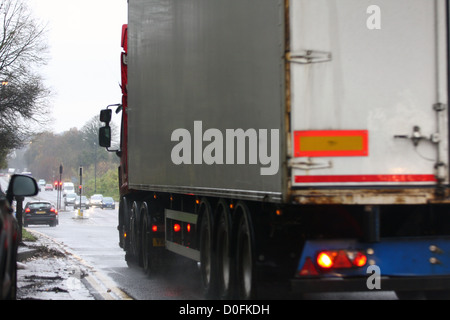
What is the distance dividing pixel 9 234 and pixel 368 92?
3.28m

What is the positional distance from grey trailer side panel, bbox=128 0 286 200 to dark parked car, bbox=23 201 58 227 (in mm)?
31503

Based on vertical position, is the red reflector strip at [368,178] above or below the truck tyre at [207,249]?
above

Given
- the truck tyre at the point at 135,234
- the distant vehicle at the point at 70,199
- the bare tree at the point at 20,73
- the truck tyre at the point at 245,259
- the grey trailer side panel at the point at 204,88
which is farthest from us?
the distant vehicle at the point at 70,199

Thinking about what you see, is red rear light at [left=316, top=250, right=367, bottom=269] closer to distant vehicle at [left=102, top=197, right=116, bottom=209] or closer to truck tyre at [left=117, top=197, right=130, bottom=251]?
truck tyre at [left=117, top=197, right=130, bottom=251]

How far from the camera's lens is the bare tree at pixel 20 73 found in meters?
44.8

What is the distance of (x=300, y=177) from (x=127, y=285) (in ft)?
21.0

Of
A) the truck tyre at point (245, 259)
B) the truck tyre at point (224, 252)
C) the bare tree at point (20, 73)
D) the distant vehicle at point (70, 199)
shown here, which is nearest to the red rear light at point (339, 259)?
the truck tyre at point (245, 259)

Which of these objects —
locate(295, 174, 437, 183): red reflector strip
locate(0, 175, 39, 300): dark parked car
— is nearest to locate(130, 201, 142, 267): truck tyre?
locate(0, 175, 39, 300): dark parked car

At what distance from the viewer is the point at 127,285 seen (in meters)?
13.4

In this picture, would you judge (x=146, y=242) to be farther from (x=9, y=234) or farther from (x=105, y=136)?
(x=9, y=234)

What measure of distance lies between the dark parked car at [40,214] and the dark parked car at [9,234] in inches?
1493

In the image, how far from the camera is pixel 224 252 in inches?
400

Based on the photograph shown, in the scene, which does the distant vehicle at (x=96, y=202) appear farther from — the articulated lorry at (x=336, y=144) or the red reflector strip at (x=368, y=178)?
the red reflector strip at (x=368, y=178)

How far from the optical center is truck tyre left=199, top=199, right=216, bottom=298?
10.5 metres
